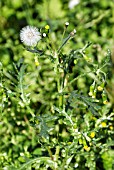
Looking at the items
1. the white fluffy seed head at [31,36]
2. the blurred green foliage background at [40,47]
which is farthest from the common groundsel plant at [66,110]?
the blurred green foliage background at [40,47]

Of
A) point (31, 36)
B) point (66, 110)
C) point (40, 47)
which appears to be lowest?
point (66, 110)

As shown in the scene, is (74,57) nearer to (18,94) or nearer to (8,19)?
(18,94)

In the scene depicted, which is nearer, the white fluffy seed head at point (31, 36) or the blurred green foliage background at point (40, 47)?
the white fluffy seed head at point (31, 36)

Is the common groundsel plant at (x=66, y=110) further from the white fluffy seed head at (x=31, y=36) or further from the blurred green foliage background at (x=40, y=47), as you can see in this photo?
the blurred green foliage background at (x=40, y=47)

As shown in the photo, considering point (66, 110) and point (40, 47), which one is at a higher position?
point (40, 47)

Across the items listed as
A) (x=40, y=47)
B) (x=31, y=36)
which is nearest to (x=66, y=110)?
(x=31, y=36)

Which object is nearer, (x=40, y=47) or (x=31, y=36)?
(x=31, y=36)

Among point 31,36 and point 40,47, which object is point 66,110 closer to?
point 31,36
